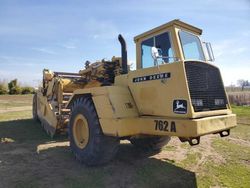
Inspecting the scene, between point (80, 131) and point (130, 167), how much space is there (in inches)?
57.9

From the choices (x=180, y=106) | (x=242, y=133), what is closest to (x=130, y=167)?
(x=180, y=106)

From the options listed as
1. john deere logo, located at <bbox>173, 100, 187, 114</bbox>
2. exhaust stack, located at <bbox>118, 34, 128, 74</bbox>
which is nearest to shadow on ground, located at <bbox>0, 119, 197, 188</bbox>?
john deere logo, located at <bbox>173, 100, 187, 114</bbox>

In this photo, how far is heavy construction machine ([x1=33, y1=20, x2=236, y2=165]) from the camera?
4523mm

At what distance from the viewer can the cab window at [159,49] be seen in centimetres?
509

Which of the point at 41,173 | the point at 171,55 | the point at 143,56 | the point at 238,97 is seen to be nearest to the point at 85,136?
the point at 41,173

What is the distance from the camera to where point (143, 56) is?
18.3ft

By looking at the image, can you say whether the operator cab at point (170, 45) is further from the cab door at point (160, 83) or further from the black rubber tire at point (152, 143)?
the black rubber tire at point (152, 143)

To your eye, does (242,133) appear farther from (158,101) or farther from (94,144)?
(94,144)

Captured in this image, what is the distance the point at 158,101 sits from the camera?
488cm

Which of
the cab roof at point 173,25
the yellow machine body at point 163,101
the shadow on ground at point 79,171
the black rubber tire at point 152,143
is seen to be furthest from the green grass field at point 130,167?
the cab roof at point 173,25

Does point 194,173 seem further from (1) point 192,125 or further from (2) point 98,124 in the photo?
(2) point 98,124

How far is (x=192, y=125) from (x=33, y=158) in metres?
3.99

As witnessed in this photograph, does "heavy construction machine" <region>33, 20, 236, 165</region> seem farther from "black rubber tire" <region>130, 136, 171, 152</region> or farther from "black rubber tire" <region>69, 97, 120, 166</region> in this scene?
"black rubber tire" <region>130, 136, 171, 152</region>

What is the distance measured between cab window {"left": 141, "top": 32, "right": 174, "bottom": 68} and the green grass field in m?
2.23
